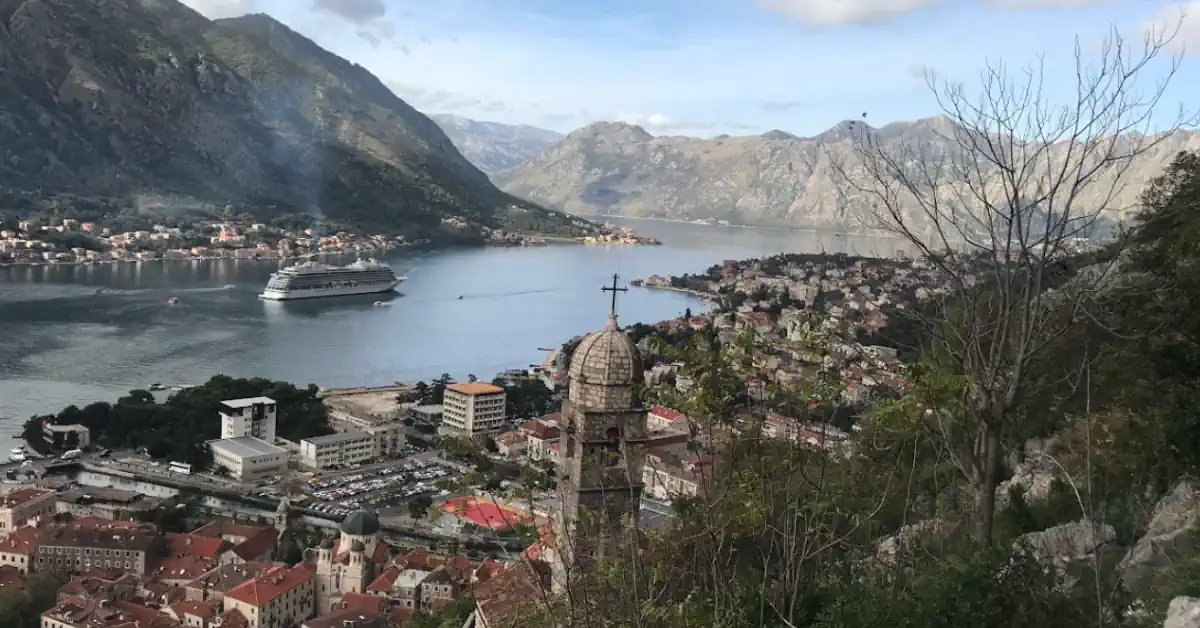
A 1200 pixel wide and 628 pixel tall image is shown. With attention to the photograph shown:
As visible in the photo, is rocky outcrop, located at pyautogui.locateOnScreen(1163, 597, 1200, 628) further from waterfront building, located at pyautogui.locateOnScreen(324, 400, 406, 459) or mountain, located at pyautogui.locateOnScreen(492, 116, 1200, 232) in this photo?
mountain, located at pyautogui.locateOnScreen(492, 116, 1200, 232)

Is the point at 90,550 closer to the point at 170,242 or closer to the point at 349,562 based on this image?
the point at 349,562

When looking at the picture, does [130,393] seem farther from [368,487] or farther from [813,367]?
[813,367]

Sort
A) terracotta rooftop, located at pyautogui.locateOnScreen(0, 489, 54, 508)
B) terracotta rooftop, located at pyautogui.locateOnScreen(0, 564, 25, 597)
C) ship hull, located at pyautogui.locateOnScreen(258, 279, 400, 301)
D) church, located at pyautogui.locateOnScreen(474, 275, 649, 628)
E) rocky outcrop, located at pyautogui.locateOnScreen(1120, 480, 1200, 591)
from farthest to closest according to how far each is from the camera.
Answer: ship hull, located at pyautogui.locateOnScreen(258, 279, 400, 301), terracotta rooftop, located at pyautogui.locateOnScreen(0, 489, 54, 508), terracotta rooftop, located at pyautogui.locateOnScreen(0, 564, 25, 597), church, located at pyautogui.locateOnScreen(474, 275, 649, 628), rocky outcrop, located at pyautogui.locateOnScreen(1120, 480, 1200, 591)

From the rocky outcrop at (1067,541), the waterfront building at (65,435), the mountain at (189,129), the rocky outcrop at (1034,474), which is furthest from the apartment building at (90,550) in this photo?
the mountain at (189,129)

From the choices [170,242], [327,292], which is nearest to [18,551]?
[327,292]

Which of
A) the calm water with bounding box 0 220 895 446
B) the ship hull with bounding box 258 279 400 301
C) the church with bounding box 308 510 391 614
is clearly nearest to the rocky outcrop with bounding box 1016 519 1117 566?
the church with bounding box 308 510 391 614

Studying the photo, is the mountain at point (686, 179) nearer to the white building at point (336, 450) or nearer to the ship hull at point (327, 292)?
the ship hull at point (327, 292)

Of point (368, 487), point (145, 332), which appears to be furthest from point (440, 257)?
point (368, 487)
